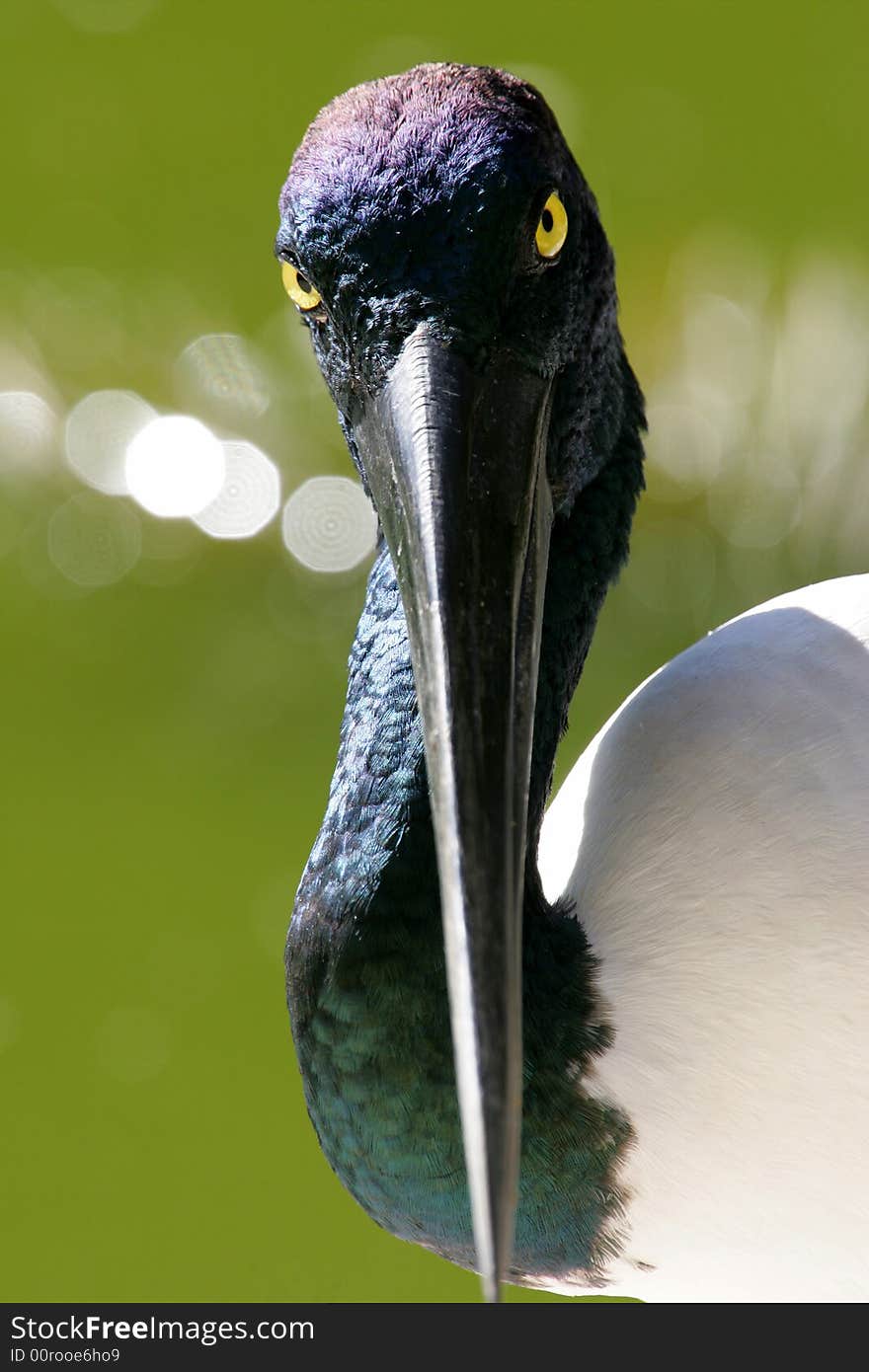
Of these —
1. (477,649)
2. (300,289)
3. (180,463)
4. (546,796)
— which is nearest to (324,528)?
(180,463)

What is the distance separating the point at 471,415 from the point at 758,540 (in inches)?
84.0

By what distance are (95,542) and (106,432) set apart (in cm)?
22

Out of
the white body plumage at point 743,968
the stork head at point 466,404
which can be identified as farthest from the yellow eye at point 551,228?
the white body plumage at point 743,968

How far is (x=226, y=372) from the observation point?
334 cm

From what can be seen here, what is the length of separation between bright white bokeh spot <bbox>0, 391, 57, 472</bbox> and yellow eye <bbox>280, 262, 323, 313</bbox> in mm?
2463

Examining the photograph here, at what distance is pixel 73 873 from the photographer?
2832mm

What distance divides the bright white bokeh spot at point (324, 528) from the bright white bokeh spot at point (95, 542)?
1.10 feet

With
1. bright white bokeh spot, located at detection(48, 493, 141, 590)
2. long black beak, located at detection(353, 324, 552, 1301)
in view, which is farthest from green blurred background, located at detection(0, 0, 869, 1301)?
long black beak, located at detection(353, 324, 552, 1301)

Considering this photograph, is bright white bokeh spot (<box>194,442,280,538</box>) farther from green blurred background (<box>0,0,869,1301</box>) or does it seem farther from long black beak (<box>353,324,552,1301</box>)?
long black beak (<box>353,324,552,1301</box>)

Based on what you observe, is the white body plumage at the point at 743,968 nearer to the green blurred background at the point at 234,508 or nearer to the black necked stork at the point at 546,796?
the black necked stork at the point at 546,796

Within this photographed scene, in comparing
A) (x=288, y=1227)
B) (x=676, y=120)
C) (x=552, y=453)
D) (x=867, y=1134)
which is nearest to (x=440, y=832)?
(x=552, y=453)

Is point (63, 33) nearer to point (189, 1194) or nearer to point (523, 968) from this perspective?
point (189, 1194)

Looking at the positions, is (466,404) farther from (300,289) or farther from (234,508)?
(234,508)

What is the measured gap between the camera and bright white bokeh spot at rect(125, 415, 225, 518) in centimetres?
324
